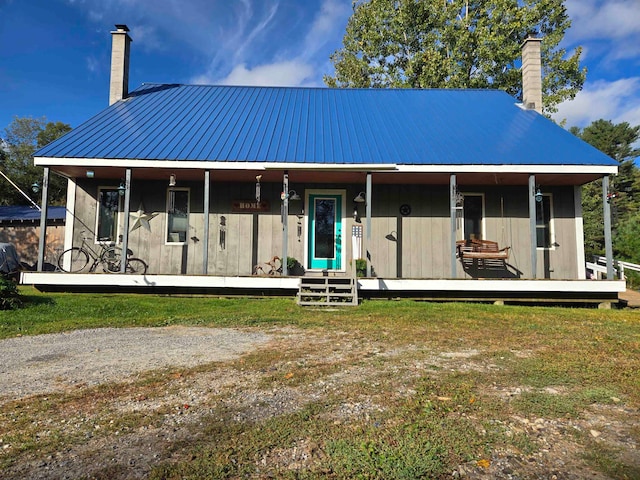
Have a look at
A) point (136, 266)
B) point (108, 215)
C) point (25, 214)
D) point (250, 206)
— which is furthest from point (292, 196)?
point (25, 214)

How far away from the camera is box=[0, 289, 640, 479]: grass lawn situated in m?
2.16

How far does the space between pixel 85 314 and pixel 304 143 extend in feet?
19.7

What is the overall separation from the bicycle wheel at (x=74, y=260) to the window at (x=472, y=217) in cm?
970

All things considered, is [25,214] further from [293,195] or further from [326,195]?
[326,195]

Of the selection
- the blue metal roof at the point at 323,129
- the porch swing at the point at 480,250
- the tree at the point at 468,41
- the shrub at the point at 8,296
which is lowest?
the shrub at the point at 8,296

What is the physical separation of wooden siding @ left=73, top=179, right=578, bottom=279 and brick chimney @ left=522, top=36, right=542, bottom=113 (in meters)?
3.41

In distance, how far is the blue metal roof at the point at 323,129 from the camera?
9109mm

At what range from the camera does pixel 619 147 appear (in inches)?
1642

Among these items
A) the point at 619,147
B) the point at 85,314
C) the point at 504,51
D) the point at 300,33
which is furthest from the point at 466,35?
the point at 619,147

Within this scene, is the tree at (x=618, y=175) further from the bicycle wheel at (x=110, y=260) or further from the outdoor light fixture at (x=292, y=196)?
the bicycle wheel at (x=110, y=260)

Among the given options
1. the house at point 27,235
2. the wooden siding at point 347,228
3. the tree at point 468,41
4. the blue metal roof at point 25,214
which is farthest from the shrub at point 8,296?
the tree at point 468,41

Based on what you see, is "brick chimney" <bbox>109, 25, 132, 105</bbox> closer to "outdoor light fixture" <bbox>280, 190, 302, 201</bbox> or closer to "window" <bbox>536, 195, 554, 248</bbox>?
"outdoor light fixture" <bbox>280, 190, 302, 201</bbox>

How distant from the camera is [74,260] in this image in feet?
32.8

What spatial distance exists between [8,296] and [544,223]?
11977mm
